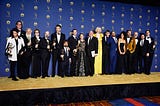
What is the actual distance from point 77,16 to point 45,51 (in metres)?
1.39

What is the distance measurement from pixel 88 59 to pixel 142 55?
1.65 meters

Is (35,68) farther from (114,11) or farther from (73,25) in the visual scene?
(114,11)

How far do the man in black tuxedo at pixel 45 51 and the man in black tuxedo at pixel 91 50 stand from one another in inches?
41.3

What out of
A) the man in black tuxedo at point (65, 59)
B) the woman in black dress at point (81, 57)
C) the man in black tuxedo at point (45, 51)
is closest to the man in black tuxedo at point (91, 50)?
the woman in black dress at point (81, 57)

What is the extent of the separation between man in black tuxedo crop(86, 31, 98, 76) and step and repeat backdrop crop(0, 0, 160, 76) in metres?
0.40

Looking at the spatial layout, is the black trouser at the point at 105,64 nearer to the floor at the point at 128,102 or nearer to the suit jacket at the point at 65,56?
the suit jacket at the point at 65,56

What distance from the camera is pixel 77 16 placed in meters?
5.82

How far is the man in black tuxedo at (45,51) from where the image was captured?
5.26 meters

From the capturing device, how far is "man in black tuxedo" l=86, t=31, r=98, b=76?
560cm

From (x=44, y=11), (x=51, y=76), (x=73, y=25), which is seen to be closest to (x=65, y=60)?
(x=51, y=76)

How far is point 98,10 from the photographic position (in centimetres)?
598

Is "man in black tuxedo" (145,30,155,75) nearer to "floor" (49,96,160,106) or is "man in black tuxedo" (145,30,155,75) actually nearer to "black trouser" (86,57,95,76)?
"floor" (49,96,160,106)

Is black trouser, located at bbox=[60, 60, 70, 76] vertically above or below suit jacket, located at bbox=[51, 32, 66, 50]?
below

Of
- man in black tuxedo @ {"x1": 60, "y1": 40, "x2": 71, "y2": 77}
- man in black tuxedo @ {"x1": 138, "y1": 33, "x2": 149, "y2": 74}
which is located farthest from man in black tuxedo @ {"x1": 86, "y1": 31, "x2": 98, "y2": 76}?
man in black tuxedo @ {"x1": 138, "y1": 33, "x2": 149, "y2": 74}
